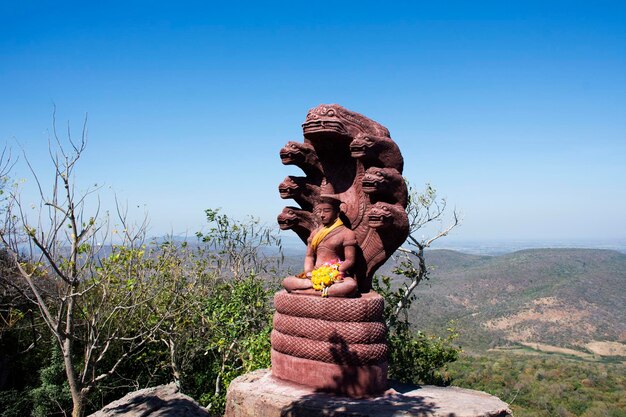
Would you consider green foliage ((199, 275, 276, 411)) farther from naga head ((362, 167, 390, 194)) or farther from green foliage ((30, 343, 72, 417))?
naga head ((362, 167, 390, 194))

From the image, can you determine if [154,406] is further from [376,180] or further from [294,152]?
[376,180]

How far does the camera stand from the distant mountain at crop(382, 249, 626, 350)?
39.6m

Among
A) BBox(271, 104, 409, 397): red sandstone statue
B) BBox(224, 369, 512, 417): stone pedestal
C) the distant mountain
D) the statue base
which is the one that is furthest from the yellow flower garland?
the distant mountain

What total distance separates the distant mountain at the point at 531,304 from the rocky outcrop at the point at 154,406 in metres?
24.3

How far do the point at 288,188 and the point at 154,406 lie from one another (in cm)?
503

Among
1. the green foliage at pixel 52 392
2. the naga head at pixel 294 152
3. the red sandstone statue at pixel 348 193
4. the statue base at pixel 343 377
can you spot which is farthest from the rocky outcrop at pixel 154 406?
the naga head at pixel 294 152

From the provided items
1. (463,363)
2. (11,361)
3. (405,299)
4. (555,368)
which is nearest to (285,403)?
(405,299)

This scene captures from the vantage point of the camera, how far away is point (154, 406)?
9000 millimetres

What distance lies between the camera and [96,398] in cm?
1141

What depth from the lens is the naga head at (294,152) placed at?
823 cm

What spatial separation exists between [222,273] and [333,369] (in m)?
9.73

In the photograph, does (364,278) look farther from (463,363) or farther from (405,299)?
(463,363)

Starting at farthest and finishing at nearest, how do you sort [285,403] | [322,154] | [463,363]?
[463,363], [322,154], [285,403]

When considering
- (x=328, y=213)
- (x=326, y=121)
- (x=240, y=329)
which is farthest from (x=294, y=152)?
(x=240, y=329)
